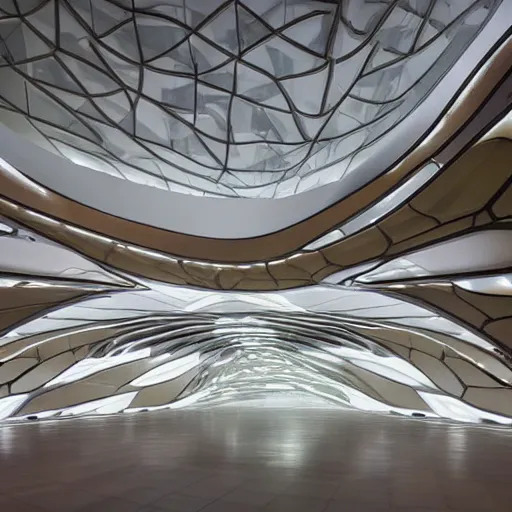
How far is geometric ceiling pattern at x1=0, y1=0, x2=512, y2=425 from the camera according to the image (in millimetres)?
6020

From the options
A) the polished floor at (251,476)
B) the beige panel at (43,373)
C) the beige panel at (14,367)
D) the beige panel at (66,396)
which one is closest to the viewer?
the polished floor at (251,476)

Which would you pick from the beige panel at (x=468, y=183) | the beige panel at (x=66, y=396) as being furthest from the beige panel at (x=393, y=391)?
the beige panel at (x=468, y=183)

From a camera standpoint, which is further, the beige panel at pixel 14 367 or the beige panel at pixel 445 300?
the beige panel at pixel 14 367

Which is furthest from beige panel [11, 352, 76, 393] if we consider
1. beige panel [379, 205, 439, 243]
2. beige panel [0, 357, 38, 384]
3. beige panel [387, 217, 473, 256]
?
beige panel [379, 205, 439, 243]

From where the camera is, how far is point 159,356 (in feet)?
59.3

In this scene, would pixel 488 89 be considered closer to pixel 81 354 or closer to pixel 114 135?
pixel 114 135

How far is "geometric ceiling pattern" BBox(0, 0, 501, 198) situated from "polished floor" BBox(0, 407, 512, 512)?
4.76m

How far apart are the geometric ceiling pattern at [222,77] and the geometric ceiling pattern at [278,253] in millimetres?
38

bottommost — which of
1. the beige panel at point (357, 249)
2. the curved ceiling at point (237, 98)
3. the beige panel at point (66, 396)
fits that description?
the beige panel at point (66, 396)

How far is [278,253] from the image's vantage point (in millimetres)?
9641

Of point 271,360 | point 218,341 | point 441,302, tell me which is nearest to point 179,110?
point 441,302

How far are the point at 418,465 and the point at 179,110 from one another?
19.0 ft

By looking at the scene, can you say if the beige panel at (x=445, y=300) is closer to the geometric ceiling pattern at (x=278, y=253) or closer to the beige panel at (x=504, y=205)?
the geometric ceiling pattern at (x=278, y=253)

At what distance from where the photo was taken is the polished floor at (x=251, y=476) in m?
3.20
